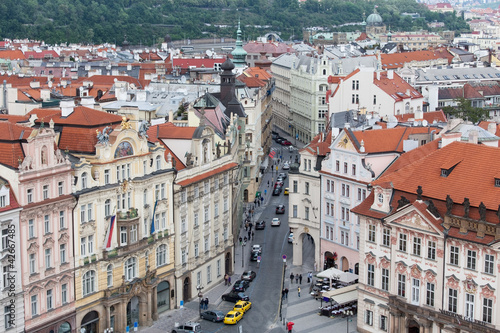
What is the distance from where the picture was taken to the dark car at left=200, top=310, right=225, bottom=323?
83.6 metres

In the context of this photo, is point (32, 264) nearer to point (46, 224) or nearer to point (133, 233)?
point (46, 224)

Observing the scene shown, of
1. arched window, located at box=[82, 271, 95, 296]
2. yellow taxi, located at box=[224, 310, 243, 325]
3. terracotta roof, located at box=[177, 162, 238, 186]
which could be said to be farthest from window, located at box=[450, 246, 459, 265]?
arched window, located at box=[82, 271, 95, 296]

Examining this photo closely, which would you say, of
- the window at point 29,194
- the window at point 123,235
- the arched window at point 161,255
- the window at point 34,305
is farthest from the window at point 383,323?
the window at point 29,194

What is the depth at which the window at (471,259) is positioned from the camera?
6875cm

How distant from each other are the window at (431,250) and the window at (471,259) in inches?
127

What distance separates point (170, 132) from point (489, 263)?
120ft

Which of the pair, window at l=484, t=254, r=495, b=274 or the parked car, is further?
the parked car

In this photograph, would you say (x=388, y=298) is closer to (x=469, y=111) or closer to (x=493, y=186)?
(x=493, y=186)

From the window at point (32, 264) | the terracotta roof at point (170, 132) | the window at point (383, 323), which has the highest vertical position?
the terracotta roof at point (170, 132)

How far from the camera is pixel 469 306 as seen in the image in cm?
6931

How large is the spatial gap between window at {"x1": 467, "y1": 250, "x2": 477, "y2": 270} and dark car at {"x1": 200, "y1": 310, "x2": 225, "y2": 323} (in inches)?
956

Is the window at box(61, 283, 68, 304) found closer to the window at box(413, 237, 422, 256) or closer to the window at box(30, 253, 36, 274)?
the window at box(30, 253, 36, 274)

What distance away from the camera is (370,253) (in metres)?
78.0

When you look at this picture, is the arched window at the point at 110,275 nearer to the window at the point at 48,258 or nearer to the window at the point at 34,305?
the window at the point at 48,258
